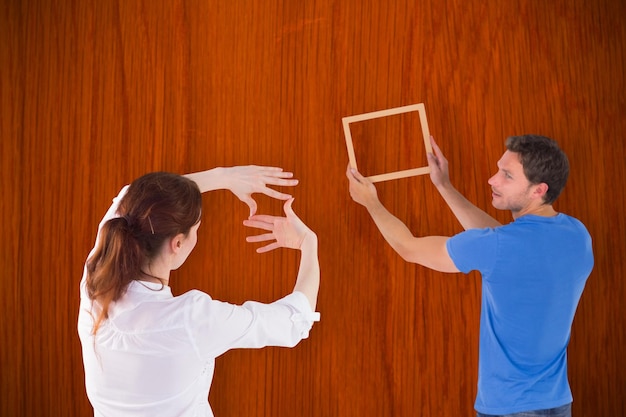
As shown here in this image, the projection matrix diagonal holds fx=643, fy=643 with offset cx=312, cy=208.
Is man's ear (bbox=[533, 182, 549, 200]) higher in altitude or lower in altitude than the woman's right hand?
higher

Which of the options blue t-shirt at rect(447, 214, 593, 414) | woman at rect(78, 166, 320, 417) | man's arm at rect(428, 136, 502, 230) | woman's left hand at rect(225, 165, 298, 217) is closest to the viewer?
woman at rect(78, 166, 320, 417)

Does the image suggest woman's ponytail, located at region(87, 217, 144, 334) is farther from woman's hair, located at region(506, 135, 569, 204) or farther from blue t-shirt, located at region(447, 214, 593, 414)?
woman's hair, located at region(506, 135, 569, 204)

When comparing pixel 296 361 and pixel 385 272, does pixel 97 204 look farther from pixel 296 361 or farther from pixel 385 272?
pixel 385 272

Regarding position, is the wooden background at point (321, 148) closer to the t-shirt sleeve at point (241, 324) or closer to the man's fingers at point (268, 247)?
the man's fingers at point (268, 247)

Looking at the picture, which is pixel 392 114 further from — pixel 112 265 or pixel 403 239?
pixel 112 265

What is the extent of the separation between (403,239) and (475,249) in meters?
0.20

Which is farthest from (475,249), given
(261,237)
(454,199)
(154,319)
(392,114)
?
(154,319)

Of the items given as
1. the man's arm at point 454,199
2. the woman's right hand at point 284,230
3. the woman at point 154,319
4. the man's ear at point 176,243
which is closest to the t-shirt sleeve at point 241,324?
the woman at point 154,319

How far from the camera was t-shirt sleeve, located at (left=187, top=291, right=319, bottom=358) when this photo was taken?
1271 mm

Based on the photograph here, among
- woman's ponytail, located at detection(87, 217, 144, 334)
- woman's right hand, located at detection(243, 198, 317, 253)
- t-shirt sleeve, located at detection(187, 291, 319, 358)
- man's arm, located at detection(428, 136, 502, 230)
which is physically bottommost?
t-shirt sleeve, located at detection(187, 291, 319, 358)

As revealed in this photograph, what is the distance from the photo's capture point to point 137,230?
130cm

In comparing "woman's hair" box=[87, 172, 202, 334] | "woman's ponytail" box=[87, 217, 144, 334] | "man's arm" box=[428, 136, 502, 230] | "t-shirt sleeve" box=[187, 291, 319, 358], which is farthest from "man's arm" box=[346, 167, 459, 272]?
"woman's ponytail" box=[87, 217, 144, 334]

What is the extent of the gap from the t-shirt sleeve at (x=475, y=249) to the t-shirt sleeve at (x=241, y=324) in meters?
0.40

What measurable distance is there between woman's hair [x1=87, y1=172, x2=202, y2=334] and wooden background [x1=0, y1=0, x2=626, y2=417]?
53cm
